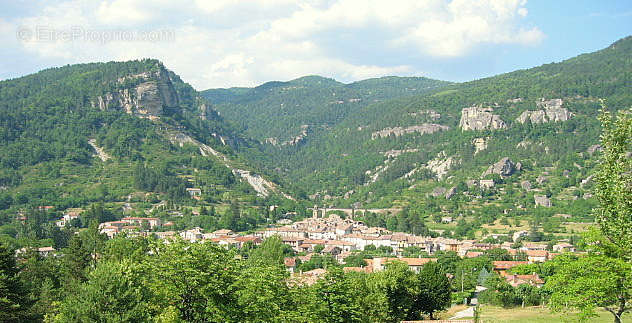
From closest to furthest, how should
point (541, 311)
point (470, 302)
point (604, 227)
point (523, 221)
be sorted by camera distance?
1. point (604, 227)
2. point (541, 311)
3. point (470, 302)
4. point (523, 221)

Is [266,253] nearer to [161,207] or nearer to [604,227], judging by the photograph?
[604,227]

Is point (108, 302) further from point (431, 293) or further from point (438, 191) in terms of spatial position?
point (438, 191)

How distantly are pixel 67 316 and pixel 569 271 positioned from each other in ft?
69.1

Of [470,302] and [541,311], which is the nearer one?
[541,311]

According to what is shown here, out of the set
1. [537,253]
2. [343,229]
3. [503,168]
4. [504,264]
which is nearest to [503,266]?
[504,264]

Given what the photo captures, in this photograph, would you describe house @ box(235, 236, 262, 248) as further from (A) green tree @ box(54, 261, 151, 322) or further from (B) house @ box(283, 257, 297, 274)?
(A) green tree @ box(54, 261, 151, 322)

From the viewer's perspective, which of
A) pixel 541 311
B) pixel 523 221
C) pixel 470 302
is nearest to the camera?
pixel 541 311

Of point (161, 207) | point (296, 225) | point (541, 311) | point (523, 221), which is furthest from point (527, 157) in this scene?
point (541, 311)

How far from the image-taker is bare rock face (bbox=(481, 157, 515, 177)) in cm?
17550

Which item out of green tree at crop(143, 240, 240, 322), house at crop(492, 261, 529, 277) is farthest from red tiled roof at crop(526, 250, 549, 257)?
green tree at crop(143, 240, 240, 322)

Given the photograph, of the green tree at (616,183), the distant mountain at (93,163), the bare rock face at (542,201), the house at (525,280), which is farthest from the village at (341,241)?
the green tree at (616,183)

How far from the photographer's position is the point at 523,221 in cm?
13450

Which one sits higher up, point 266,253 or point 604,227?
point 604,227

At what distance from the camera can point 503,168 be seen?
578 feet
